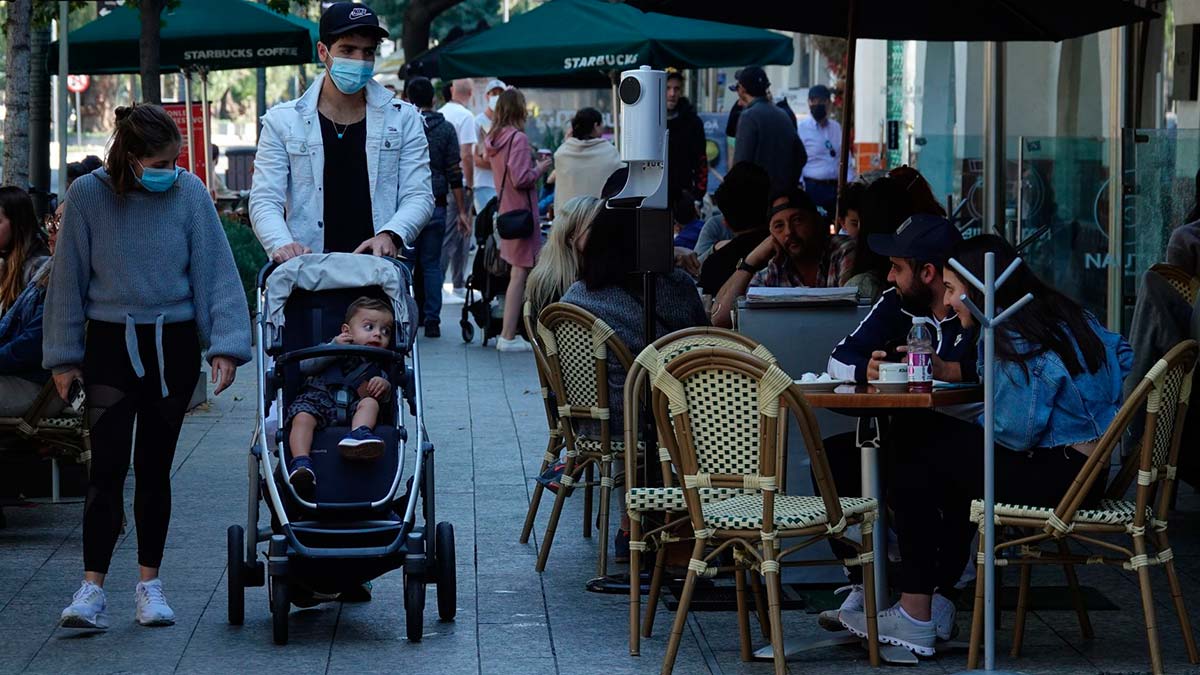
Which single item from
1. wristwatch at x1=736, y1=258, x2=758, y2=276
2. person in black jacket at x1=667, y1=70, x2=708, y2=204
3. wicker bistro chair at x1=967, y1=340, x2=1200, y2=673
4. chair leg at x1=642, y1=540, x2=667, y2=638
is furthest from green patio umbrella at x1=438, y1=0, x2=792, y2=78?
wicker bistro chair at x1=967, y1=340, x2=1200, y2=673

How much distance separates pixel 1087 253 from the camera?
12.2 metres

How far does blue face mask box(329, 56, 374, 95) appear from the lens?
702 centimetres

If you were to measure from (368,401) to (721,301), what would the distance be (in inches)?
88.7

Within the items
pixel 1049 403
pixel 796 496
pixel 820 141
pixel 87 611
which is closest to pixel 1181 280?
pixel 1049 403

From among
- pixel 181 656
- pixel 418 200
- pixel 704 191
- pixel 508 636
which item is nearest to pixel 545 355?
pixel 418 200

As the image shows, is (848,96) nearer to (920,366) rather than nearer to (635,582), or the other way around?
(920,366)

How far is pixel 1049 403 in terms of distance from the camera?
6082 millimetres

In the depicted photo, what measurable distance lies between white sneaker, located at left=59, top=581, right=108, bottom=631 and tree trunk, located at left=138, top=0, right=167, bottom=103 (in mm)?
7284

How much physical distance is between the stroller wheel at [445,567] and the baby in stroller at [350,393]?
0.38 m

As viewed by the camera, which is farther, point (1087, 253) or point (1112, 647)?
point (1087, 253)

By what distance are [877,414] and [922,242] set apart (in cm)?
64

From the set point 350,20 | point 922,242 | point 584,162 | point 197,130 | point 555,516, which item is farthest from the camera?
point 197,130

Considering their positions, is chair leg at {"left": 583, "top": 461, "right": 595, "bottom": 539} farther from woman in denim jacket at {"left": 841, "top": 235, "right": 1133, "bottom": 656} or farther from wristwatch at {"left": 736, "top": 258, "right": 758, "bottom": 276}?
woman in denim jacket at {"left": 841, "top": 235, "right": 1133, "bottom": 656}

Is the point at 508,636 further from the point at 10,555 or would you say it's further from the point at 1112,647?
the point at 10,555
